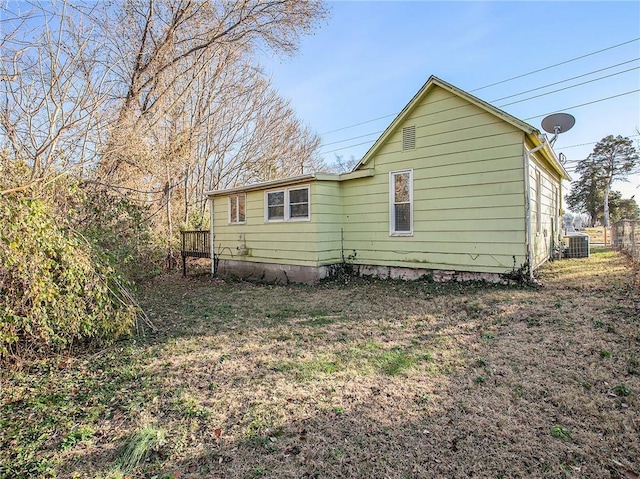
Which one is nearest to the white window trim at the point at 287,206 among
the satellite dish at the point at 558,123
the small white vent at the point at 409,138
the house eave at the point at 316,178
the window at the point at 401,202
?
the house eave at the point at 316,178

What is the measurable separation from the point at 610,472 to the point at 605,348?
6.99 feet

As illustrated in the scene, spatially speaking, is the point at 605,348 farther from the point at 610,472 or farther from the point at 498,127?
the point at 498,127

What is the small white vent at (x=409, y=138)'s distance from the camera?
775 cm

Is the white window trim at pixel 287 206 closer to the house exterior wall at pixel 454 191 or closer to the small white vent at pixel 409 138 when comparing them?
the house exterior wall at pixel 454 191

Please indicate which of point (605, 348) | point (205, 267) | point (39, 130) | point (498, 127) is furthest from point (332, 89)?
point (605, 348)

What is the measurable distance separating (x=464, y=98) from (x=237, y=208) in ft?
23.2

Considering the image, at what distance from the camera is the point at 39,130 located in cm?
435

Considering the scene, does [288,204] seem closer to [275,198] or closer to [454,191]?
[275,198]

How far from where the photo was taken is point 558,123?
7.80m

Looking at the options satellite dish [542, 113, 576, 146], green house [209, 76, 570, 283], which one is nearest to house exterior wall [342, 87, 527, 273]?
green house [209, 76, 570, 283]

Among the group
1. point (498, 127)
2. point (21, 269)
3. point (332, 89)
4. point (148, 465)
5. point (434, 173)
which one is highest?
point (332, 89)

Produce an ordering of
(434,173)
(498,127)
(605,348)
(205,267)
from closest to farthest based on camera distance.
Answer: (605,348)
(498,127)
(434,173)
(205,267)

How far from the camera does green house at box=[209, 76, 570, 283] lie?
21.6 feet

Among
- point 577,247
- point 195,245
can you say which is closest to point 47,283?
point 195,245
